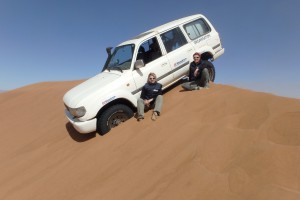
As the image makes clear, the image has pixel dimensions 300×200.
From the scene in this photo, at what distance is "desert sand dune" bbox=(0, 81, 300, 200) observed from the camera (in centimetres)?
366

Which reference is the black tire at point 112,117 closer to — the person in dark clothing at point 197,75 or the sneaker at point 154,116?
the sneaker at point 154,116

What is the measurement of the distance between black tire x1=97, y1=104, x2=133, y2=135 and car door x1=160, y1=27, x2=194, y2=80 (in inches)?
72.7

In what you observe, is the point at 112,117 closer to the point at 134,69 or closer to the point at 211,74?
the point at 134,69

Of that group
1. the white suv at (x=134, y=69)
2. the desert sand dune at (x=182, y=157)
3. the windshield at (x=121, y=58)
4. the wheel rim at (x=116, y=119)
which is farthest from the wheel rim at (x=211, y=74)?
the wheel rim at (x=116, y=119)

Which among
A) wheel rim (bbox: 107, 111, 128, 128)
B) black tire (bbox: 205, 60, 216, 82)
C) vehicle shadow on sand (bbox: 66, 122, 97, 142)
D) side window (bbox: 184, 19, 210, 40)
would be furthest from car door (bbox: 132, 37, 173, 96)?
vehicle shadow on sand (bbox: 66, 122, 97, 142)

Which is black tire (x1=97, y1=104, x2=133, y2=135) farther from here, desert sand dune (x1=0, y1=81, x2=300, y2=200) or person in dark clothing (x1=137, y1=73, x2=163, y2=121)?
person in dark clothing (x1=137, y1=73, x2=163, y2=121)

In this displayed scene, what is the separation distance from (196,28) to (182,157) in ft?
15.7

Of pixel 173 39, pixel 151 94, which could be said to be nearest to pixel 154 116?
pixel 151 94

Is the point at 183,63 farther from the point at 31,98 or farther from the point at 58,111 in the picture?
the point at 31,98

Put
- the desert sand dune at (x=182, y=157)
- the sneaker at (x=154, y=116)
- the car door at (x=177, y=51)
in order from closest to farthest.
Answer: the desert sand dune at (x=182, y=157)
the sneaker at (x=154, y=116)
the car door at (x=177, y=51)

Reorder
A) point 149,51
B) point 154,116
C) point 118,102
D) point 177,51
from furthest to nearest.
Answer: point 177,51
point 149,51
point 118,102
point 154,116

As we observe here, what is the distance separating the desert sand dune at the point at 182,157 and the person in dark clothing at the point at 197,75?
12.8 inches

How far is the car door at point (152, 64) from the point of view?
22.3 feet

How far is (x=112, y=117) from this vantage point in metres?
6.28
